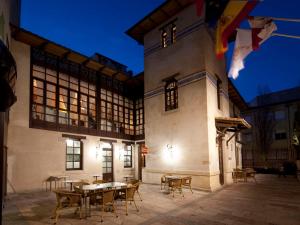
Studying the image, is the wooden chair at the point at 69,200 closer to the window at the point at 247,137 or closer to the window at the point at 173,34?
the window at the point at 173,34

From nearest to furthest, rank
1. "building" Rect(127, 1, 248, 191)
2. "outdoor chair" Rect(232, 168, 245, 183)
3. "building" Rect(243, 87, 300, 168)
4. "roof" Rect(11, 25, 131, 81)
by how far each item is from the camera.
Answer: "roof" Rect(11, 25, 131, 81), "building" Rect(127, 1, 248, 191), "outdoor chair" Rect(232, 168, 245, 183), "building" Rect(243, 87, 300, 168)

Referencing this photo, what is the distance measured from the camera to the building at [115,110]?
11961mm

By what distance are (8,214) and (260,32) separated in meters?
9.06

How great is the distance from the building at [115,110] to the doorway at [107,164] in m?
0.07

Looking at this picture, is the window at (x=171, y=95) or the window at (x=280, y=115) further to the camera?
the window at (x=280, y=115)

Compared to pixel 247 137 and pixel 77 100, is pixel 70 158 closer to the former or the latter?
pixel 77 100

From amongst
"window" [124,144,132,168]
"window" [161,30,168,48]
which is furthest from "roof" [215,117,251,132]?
"window" [124,144,132,168]

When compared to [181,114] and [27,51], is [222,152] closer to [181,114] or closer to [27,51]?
[181,114]

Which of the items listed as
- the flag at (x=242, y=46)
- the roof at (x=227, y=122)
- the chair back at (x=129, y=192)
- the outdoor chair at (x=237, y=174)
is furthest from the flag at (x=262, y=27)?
the outdoor chair at (x=237, y=174)

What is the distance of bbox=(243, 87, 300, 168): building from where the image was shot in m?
26.5

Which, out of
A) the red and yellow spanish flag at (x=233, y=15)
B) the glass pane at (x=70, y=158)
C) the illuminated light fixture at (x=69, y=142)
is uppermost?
the red and yellow spanish flag at (x=233, y=15)

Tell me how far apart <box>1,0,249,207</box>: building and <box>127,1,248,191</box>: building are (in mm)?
54

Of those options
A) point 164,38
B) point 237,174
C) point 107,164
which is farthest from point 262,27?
point 107,164

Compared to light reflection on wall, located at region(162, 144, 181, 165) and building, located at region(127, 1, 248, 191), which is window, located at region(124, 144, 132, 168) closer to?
building, located at region(127, 1, 248, 191)
